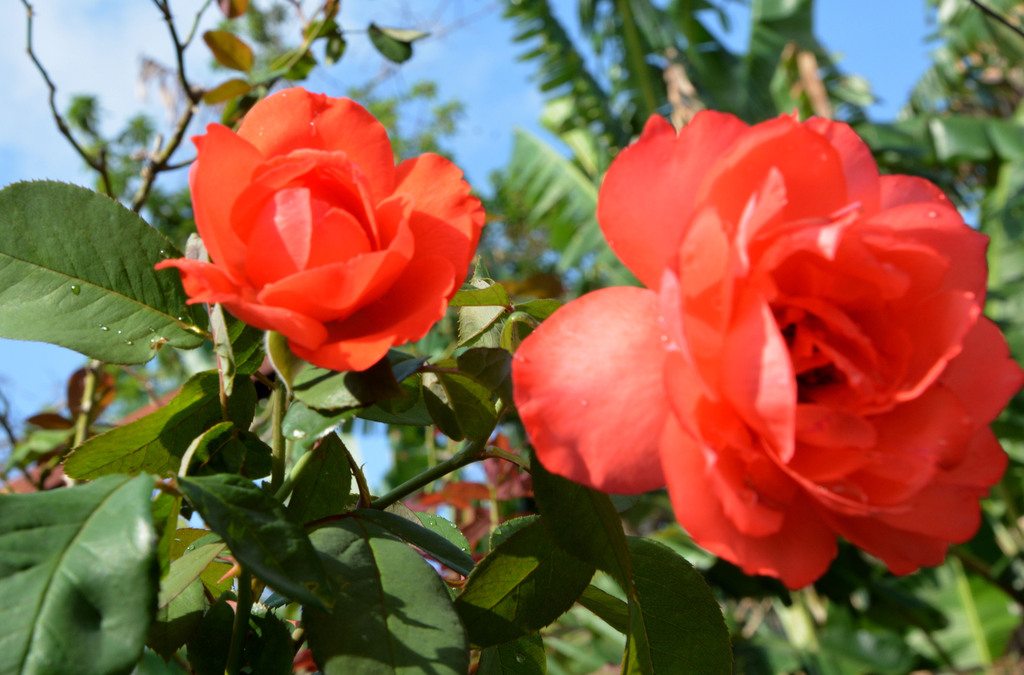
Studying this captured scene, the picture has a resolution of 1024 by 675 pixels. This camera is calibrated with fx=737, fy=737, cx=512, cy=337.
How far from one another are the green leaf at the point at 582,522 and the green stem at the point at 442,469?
0.06 meters

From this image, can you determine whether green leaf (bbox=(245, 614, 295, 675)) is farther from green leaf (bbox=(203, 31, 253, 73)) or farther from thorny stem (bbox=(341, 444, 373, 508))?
green leaf (bbox=(203, 31, 253, 73))

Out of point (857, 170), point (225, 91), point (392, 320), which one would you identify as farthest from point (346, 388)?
point (225, 91)

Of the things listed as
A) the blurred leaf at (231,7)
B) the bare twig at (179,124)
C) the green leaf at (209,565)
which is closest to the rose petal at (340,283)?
the green leaf at (209,565)

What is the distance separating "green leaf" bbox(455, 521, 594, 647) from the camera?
1.22ft

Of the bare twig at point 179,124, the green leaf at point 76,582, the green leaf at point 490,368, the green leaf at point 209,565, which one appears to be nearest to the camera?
the green leaf at point 76,582

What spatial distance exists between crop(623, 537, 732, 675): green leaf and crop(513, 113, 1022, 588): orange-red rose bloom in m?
0.12

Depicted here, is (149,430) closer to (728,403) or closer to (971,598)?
(728,403)

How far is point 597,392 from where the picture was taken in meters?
0.29

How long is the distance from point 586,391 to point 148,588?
0.17 metres

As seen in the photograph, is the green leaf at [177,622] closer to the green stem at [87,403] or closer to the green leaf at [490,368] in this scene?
the green leaf at [490,368]

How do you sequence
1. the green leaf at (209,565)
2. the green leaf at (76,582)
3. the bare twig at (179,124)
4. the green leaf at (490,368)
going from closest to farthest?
the green leaf at (76,582) < the green leaf at (490,368) < the green leaf at (209,565) < the bare twig at (179,124)

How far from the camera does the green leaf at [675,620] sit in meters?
0.38

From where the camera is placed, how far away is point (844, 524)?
11.5 inches

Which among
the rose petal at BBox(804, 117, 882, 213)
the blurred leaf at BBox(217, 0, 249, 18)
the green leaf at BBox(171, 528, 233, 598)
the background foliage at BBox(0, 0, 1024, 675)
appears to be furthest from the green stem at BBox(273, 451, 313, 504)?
the blurred leaf at BBox(217, 0, 249, 18)
